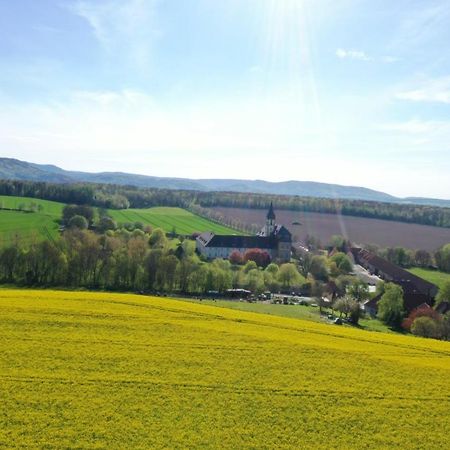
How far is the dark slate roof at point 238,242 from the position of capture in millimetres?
118812

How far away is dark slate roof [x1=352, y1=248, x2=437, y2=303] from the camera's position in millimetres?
84956

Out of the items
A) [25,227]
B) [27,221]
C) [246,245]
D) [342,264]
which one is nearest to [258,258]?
Answer: [246,245]

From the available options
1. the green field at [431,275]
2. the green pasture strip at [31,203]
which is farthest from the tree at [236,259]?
the green pasture strip at [31,203]

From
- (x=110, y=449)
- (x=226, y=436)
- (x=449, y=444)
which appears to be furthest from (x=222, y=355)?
(x=449, y=444)

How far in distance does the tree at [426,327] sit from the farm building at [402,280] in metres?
12.0

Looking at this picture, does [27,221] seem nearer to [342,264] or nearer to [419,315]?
[342,264]

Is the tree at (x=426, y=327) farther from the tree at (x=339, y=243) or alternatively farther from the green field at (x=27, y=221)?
the tree at (x=339, y=243)

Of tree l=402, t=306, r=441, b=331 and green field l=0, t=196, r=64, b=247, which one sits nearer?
tree l=402, t=306, r=441, b=331

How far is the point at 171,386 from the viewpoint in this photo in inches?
941

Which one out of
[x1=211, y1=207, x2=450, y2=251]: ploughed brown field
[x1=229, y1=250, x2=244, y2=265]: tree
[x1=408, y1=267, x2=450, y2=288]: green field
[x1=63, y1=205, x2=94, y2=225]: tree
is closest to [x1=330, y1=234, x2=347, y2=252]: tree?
[x1=211, y1=207, x2=450, y2=251]: ploughed brown field

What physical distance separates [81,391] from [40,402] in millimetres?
1947

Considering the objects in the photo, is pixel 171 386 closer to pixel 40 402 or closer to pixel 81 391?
pixel 81 391

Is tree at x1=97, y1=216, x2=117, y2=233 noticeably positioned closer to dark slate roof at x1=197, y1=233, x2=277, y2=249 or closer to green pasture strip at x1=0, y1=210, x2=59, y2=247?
green pasture strip at x1=0, y1=210, x2=59, y2=247

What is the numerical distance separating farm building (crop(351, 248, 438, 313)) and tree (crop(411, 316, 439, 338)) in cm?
1202
